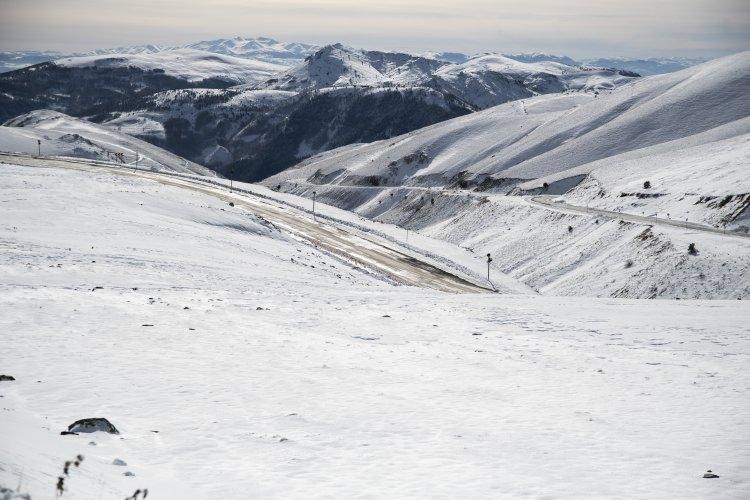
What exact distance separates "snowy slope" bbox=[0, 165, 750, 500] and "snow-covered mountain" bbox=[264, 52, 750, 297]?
Result: 69.8 feet

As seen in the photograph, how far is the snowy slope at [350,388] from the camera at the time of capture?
11648 mm

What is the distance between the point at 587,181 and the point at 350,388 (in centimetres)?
8702

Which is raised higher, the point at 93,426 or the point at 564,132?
the point at 564,132

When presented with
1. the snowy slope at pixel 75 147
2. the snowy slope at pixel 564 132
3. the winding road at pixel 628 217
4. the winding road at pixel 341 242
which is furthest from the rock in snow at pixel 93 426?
the snowy slope at pixel 75 147

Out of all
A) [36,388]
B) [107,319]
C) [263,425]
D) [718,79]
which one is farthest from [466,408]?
[718,79]

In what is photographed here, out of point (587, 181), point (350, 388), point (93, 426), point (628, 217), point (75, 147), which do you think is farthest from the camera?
point (75, 147)

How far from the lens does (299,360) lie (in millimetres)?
20688

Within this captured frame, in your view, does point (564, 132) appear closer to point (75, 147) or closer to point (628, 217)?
point (628, 217)

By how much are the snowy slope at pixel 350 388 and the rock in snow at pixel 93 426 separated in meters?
0.42

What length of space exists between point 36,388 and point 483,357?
14.3 m

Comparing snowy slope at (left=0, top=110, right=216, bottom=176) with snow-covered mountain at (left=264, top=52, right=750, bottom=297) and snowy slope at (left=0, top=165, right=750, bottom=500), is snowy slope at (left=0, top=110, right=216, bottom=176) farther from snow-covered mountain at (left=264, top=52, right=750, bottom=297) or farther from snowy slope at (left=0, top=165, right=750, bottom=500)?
snowy slope at (left=0, top=165, right=750, bottom=500)

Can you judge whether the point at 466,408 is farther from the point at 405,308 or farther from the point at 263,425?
the point at 405,308

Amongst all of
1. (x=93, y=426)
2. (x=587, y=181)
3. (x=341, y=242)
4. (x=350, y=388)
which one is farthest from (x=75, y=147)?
(x=93, y=426)

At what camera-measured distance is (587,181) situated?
96.6m
